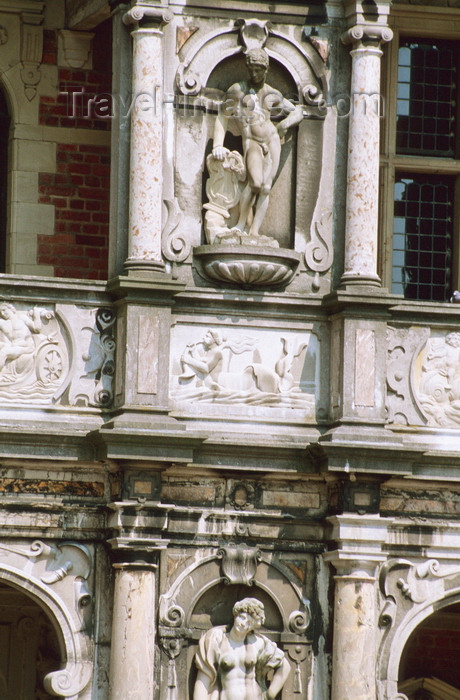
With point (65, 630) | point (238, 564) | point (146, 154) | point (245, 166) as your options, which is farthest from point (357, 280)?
point (65, 630)

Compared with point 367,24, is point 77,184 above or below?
below

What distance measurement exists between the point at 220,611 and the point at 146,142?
9.77ft

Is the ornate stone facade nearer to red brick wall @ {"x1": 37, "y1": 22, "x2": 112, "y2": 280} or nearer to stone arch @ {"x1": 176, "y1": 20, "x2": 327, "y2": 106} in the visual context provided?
stone arch @ {"x1": 176, "y1": 20, "x2": 327, "y2": 106}

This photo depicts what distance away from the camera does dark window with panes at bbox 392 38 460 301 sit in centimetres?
1513

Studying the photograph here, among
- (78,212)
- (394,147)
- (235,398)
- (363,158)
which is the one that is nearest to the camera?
(235,398)

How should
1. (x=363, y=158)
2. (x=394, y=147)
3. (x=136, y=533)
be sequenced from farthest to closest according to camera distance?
(x=394, y=147) → (x=363, y=158) → (x=136, y=533)

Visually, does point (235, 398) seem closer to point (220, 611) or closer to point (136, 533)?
point (136, 533)

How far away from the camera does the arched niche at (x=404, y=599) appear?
13367 mm

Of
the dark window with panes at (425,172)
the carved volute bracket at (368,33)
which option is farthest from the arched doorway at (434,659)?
the carved volute bracket at (368,33)

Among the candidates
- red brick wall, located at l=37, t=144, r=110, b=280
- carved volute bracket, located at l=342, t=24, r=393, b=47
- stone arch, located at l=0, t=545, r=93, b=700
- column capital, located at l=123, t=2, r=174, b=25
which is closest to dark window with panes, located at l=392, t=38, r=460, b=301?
carved volute bracket, located at l=342, t=24, r=393, b=47

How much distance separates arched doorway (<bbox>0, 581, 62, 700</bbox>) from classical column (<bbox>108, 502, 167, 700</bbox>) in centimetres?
215

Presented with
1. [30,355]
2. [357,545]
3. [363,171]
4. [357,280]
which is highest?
[363,171]

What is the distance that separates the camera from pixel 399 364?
13555mm

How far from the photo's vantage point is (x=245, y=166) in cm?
1362
